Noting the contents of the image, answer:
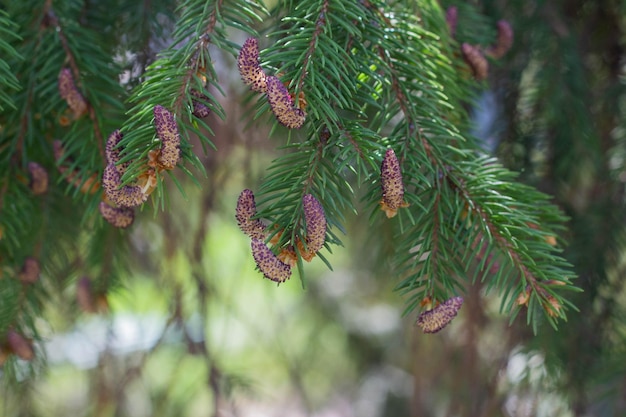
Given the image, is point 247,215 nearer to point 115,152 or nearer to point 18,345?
point 115,152

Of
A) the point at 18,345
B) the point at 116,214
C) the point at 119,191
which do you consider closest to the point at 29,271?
the point at 18,345

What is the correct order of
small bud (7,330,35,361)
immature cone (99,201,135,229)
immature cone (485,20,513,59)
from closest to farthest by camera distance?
immature cone (99,201,135,229)
small bud (7,330,35,361)
immature cone (485,20,513,59)

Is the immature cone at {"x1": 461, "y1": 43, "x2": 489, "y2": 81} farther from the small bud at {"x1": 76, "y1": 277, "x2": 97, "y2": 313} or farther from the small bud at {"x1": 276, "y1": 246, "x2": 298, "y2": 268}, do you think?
the small bud at {"x1": 76, "y1": 277, "x2": 97, "y2": 313}

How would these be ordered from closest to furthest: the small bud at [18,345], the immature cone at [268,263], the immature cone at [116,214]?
the immature cone at [268,263]
the immature cone at [116,214]
the small bud at [18,345]

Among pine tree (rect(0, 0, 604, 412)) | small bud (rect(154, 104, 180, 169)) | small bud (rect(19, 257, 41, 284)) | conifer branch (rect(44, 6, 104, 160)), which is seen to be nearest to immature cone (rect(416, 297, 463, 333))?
pine tree (rect(0, 0, 604, 412))

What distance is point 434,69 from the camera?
2.09 ft

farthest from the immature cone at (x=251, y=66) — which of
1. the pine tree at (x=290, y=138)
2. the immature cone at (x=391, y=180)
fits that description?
the immature cone at (x=391, y=180)

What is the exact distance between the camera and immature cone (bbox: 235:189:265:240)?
19.2 inches

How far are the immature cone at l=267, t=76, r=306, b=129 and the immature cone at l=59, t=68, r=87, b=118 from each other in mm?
236

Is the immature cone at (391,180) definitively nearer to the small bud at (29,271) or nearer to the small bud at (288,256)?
the small bud at (288,256)

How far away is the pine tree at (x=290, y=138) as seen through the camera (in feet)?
1.61

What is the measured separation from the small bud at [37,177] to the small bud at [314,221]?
1.10 ft

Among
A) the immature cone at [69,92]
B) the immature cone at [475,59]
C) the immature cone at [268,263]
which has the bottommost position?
the immature cone at [69,92]

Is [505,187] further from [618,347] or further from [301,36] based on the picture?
[618,347]
